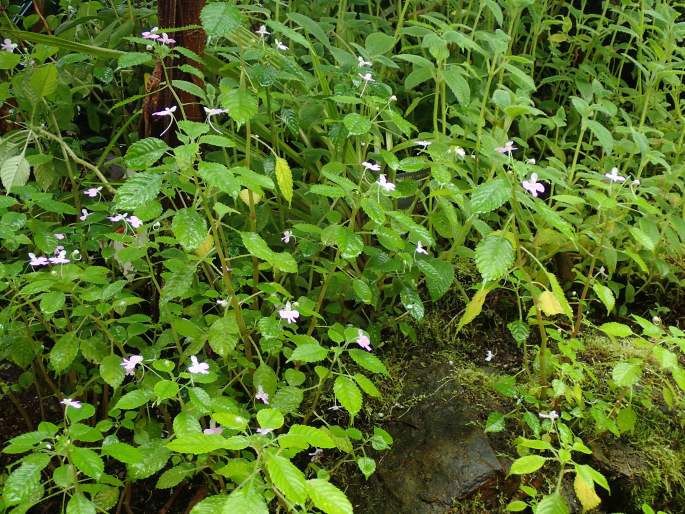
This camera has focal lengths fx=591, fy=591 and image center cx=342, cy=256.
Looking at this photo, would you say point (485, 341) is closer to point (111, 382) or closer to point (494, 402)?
point (494, 402)

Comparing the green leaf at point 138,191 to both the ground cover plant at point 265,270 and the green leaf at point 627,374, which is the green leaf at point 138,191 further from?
the green leaf at point 627,374

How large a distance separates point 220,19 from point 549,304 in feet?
2.88

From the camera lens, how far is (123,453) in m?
0.95

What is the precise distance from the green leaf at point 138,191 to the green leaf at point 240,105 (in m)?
0.19

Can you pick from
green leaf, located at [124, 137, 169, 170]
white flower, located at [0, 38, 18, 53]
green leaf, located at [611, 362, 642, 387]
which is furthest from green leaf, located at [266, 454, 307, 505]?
white flower, located at [0, 38, 18, 53]

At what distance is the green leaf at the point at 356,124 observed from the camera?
48.0 inches

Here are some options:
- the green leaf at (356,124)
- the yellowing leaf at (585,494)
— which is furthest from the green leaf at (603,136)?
the yellowing leaf at (585,494)

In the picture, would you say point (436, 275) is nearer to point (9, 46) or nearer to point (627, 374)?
point (627, 374)

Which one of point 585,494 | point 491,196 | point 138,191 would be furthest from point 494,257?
point 138,191

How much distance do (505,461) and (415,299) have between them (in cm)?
43

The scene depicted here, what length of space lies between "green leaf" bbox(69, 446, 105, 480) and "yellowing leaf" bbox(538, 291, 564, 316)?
0.91 m

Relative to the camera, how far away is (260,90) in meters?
1.31

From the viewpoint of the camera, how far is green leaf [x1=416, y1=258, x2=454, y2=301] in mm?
1431

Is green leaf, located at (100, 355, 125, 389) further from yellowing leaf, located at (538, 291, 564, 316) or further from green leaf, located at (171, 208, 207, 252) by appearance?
yellowing leaf, located at (538, 291, 564, 316)
